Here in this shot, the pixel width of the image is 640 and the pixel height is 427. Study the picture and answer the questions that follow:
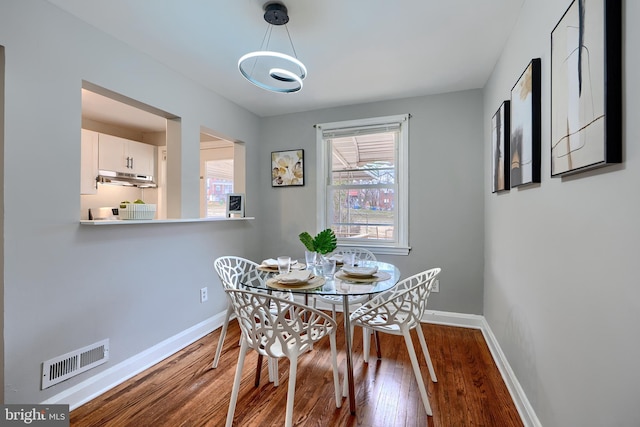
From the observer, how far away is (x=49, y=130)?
164cm

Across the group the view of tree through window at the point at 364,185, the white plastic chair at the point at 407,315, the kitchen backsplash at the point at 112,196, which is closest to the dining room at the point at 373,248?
the view of tree through window at the point at 364,185

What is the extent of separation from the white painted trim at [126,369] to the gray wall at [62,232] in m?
0.04

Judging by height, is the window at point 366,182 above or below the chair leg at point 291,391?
above

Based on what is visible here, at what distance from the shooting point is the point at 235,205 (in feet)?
10.5

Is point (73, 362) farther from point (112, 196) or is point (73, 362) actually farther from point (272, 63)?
point (112, 196)

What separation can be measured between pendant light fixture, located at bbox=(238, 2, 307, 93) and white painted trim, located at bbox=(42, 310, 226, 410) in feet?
6.89

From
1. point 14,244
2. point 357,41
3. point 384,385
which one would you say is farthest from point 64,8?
point 384,385

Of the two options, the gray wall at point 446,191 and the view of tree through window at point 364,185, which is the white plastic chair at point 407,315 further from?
the view of tree through window at point 364,185

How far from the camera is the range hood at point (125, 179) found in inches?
145

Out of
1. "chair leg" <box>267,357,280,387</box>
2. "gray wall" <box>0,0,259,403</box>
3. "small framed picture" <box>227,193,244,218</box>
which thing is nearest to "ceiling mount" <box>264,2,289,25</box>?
"gray wall" <box>0,0,259,403</box>

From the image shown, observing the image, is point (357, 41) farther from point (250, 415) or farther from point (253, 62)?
point (250, 415)

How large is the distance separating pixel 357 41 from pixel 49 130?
1976mm

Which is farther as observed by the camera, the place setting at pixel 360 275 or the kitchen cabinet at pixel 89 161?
the kitchen cabinet at pixel 89 161

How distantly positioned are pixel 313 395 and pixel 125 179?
367 cm
